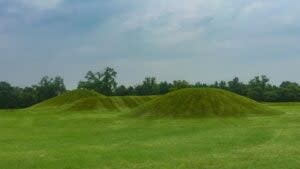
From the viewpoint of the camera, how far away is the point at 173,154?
77.5 feet

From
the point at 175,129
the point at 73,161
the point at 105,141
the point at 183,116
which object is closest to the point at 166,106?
the point at 183,116

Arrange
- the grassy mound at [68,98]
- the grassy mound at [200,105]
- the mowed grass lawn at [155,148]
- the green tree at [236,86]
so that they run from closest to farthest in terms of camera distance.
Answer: the mowed grass lawn at [155,148] < the grassy mound at [200,105] < the grassy mound at [68,98] < the green tree at [236,86]

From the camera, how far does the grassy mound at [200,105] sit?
5231 cm

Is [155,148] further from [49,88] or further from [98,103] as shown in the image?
[49,88]

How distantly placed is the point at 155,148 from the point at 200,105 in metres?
28.5

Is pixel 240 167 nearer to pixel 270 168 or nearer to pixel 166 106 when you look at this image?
pixel 270 168

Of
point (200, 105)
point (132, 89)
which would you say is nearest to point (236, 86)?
point (132, 89)

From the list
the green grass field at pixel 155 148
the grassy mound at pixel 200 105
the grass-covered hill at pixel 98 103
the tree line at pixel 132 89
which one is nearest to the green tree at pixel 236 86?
the tree line at pixel 132 89

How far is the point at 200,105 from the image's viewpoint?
5412 centimetres

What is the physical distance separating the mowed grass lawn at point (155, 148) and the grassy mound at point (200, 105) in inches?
521

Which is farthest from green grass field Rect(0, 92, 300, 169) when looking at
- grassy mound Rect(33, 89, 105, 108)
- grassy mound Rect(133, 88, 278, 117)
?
grassy mound Rect(33, 89, 105, 108)

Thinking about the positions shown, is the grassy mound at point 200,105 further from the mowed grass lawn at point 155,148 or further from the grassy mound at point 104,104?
the grassy mound at point 104,104

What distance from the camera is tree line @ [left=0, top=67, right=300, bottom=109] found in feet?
379

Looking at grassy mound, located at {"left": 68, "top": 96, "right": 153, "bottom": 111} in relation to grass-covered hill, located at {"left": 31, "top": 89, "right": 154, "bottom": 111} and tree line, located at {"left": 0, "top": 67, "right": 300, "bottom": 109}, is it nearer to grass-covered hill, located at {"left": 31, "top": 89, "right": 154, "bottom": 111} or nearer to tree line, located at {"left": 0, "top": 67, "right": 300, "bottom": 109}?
grass-covered hill, located at {"left": 31, "top": 89, "right": 154, "bottom": 111}
